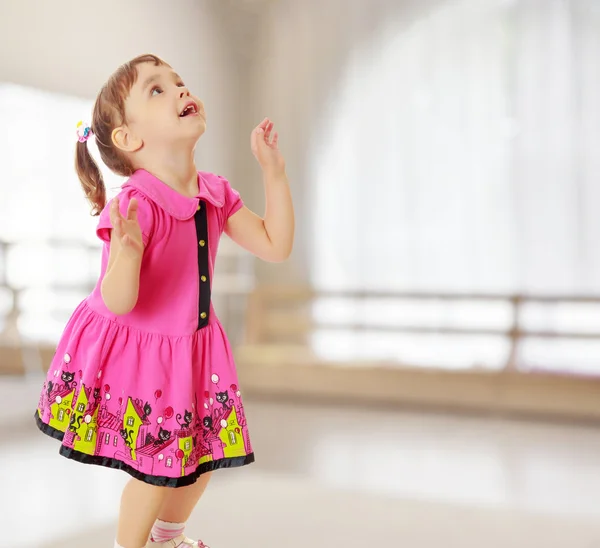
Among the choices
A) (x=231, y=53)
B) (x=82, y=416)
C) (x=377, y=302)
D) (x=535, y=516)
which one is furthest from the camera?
(x=231, y=53)

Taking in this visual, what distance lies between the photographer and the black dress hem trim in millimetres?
1092

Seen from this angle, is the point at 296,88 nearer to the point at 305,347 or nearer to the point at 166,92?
the point at 305,347

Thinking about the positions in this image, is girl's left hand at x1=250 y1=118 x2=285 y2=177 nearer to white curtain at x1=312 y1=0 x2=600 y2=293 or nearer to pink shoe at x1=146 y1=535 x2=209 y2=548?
pink shoe at x1=146 y1=535 x2=209 y2=548

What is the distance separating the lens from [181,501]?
125cm

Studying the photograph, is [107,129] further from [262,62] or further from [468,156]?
[262,62]

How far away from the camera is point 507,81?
3312mm

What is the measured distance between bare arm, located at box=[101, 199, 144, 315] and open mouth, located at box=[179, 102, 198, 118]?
18 cm

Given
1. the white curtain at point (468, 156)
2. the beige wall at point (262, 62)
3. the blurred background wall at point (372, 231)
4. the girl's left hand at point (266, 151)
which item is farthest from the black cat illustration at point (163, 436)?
the white curtain at point (468, 156)

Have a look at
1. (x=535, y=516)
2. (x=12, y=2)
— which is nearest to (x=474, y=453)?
(x=535, y=516)

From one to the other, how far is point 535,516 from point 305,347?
6.64 ft

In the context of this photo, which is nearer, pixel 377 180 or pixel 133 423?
pixel 133 423

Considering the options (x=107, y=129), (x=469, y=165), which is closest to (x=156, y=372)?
(x=107, y=129)

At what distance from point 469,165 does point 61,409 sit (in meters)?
2.61

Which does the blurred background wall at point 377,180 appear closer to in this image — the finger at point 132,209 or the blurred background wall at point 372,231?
the blurred background wall at point 372,231
